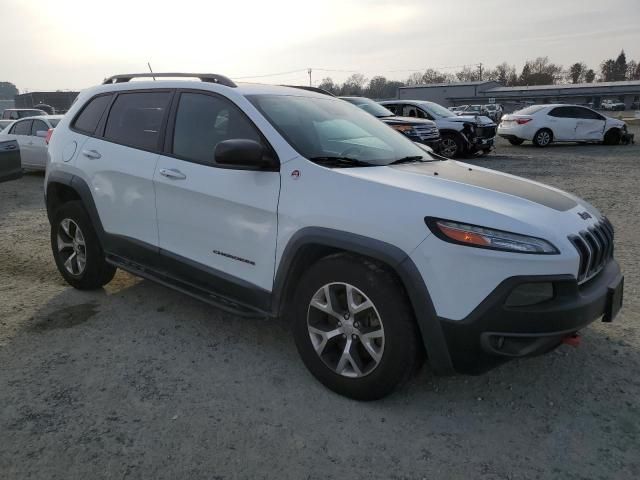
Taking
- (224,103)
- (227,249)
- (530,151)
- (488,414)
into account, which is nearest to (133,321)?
(227,249)

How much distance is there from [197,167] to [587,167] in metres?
12.2

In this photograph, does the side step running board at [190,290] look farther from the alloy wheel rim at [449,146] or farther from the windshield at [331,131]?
the alloy wheel rim at [449,146]

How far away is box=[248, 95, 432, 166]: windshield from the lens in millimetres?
3277

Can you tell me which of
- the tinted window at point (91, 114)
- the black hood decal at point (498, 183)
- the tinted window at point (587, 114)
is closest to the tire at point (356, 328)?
the black hood decal at point (498, 183)

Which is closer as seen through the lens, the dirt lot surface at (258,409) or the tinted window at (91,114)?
the dirt lot surface at (258,409)

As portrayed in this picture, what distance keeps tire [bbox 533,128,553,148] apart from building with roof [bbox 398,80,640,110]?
2113 inches

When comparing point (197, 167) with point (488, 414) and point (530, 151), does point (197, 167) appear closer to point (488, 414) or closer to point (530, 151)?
point (488, 414)

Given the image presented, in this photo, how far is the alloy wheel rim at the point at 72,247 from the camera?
457cm

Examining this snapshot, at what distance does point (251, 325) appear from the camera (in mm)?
4023

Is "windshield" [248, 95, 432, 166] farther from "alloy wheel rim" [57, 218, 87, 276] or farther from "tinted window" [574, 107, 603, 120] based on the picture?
"tinted window" [574, 107, 603, 120]

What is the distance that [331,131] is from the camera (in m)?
3.56

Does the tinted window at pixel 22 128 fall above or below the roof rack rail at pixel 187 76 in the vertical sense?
below

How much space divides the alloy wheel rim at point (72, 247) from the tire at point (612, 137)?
20.1m

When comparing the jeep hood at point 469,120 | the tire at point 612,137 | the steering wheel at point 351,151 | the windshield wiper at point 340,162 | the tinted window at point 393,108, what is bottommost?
the tire at point 612,137
